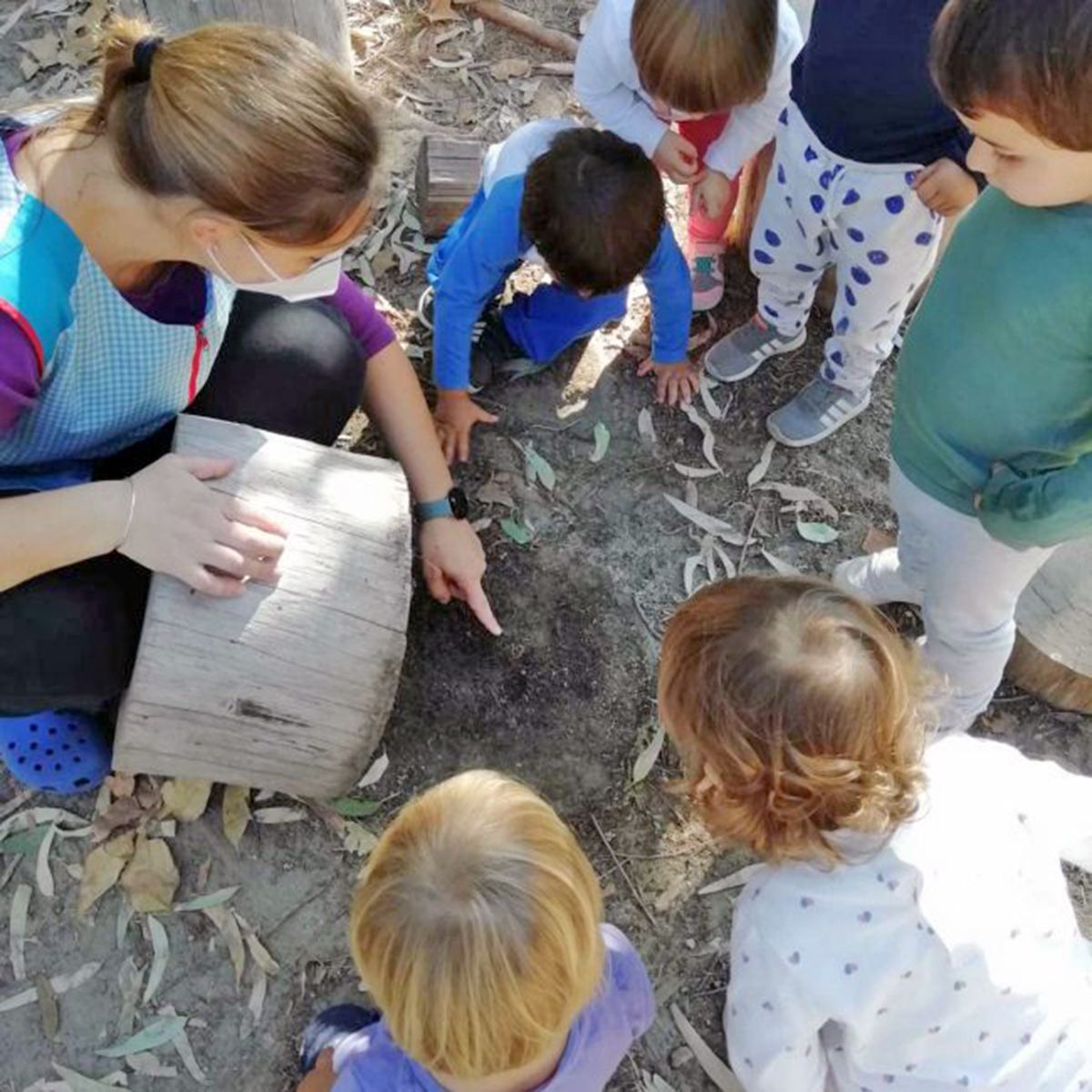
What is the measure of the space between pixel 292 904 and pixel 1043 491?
1.67 metres

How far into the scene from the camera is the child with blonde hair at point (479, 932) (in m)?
1.43

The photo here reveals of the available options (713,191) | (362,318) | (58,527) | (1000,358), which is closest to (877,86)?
(713,191)

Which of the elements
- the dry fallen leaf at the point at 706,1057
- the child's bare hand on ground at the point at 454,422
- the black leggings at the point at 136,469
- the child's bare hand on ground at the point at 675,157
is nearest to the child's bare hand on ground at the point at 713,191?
the child's bare hand on ground at the point at 675,157

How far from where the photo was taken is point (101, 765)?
245 cm

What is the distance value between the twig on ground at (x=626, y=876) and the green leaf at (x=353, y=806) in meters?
0.48

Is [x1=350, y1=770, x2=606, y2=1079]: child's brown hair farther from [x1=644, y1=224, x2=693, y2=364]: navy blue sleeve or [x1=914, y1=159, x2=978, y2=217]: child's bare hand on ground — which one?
[x1=914, y1=159, x2=978, y2=217]: child's bare hand on ground

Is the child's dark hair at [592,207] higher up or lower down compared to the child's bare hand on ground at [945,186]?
lower down

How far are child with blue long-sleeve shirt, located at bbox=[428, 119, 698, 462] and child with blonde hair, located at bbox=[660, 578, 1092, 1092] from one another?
3.52ft

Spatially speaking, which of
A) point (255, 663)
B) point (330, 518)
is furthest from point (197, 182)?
point (255, 663)

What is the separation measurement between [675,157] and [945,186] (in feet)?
2.17

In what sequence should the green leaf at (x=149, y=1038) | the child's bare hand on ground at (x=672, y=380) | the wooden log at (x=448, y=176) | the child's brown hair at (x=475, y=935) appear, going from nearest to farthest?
1. the child's brown hair at (x=475, y=935)
2. the green leaf at (x=149, y=1038)
3. the child's bare hand on ground at (x=672, y=380)
4. the wooden log at (x=448, y=176)

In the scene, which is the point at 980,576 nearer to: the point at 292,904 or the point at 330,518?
the point at 330,518

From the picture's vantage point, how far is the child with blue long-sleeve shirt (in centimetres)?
250

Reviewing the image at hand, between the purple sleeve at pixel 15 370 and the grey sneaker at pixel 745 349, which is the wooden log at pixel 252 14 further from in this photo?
the purple sleeve at pixel 15 370
